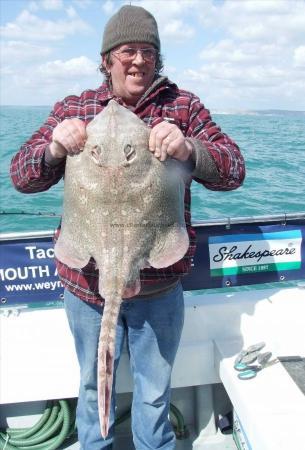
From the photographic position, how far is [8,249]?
11.7 feet

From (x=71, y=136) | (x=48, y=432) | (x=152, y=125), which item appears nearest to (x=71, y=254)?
(x=71, y=136)

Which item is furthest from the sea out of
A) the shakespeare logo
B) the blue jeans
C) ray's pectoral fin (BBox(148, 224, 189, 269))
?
ray's pectoral fin (BBox(148, 224, 189, 269))

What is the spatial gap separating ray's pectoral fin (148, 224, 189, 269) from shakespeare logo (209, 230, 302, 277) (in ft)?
5.11

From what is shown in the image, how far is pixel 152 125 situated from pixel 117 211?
71 cm

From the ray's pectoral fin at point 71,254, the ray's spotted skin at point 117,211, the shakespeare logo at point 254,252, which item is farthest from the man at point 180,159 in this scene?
the shakespeare logo at point 254,252

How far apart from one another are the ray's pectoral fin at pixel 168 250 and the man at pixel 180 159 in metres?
0.33

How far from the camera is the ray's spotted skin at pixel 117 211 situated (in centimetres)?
203

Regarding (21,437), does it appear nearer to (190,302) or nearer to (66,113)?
(190,302)

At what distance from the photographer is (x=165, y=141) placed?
2.04 metres

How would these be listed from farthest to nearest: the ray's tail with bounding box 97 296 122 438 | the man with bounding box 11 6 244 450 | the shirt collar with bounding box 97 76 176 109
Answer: the shirt collar with bounding box 97 76 176 109
the man with bounding box 11 6 244 450
the ray's tail with bounding box 97 296 122 438

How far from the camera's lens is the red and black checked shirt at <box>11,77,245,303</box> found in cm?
254

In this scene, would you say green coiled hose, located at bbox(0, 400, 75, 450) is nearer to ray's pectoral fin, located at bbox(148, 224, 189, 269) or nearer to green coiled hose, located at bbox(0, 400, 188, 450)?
green coiled hose, located at bbox(0, 400, 188, 450)

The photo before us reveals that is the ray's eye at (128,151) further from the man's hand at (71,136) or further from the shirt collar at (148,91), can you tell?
the shirt collar at (148,91)

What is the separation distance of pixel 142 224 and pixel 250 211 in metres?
9.53
